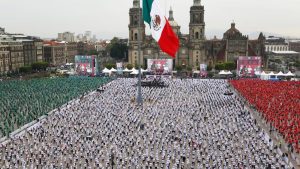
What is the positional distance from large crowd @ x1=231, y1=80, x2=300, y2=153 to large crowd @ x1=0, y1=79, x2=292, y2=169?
1637 mm

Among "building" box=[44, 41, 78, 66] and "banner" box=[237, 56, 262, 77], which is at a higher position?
"building" box=[44, 41, 78, 66]

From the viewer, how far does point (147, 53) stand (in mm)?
93000

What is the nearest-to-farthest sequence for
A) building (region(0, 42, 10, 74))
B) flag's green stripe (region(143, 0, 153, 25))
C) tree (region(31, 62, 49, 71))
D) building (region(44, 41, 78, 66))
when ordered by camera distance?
flag's green stripe (region(143, 0, 153, 25))
building (region(0, 42, 10, 74))
tree (region(31, 62, 49, 71))
building (region(44, 41, 78, 66))

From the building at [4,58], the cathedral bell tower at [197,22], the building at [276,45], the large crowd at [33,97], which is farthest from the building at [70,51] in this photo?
the building at [276,45]

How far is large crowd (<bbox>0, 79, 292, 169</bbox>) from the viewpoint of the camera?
2334 centimetres

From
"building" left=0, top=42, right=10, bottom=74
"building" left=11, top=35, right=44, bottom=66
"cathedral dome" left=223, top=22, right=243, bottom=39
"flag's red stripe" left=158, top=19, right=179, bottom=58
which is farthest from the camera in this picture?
"cathedral dome" left=223, top=22, right=243, bottom=39

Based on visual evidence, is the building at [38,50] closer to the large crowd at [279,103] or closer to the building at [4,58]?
the building at [4,58]

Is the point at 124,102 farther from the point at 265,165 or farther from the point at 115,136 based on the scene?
the point at 265,165

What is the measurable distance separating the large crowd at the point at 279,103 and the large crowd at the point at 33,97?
2297 centimetres

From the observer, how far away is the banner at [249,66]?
66.4m

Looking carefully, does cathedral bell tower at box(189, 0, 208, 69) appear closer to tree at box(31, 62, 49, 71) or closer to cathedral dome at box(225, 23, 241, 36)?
cathedral dome at box(225, 23, 241, 36)

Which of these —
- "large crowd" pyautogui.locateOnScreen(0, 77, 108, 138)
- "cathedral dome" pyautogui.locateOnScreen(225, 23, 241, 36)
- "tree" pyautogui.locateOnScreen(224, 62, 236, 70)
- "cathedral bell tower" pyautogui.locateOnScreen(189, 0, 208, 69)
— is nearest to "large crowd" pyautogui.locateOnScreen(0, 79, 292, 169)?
"large crowd" pyautogui.locateOnScreen(0, 77, 108, 138)

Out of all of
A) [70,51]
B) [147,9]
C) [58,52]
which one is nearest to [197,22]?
[58,52]

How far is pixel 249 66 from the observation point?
66.6m
